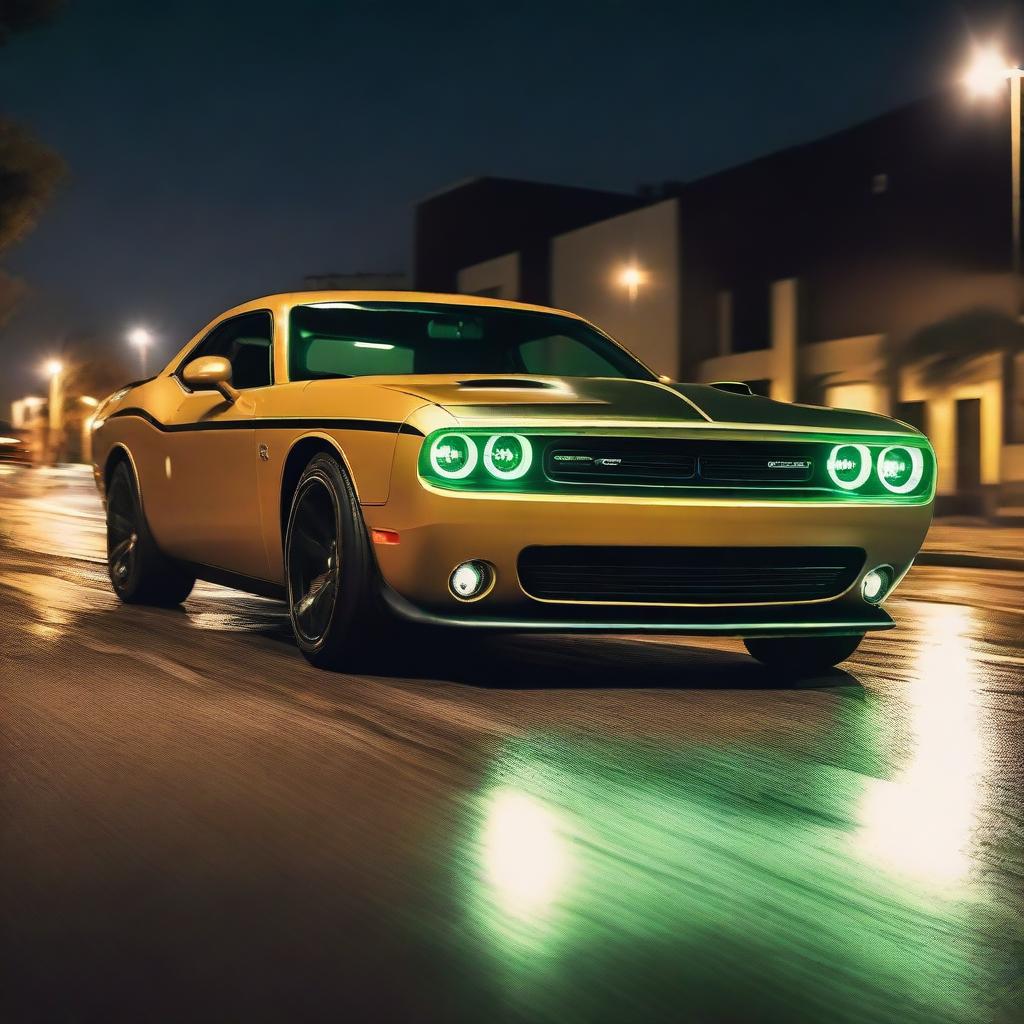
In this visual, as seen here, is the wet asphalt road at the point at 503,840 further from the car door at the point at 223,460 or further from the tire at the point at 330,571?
the car door at the point at 223,460

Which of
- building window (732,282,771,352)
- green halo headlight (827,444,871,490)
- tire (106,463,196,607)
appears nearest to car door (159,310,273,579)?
tire (106,463,196,607)

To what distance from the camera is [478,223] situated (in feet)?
191

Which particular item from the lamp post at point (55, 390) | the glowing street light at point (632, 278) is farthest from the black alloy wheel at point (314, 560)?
the lamp post at point (55, 390)

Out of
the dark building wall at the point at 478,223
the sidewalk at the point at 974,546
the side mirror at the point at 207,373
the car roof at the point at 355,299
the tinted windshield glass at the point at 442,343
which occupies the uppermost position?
the dark building wall at the point at 478,223

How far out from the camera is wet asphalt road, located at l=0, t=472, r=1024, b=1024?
3080 mm

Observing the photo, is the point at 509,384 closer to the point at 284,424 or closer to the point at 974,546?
the point at 284,424

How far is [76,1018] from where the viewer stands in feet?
9.47

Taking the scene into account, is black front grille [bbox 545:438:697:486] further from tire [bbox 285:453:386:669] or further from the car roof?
the car roof

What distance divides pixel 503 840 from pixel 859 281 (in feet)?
110

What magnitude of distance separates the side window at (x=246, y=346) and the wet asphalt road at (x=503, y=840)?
1.29 metres

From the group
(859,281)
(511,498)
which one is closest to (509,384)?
(511,498)

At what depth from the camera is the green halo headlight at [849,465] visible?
6309 mm

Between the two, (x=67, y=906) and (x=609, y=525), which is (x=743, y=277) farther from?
(x=67, y=906)

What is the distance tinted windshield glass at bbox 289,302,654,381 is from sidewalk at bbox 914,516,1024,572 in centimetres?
719
